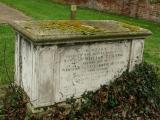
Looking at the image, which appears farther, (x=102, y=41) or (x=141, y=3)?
(x=141, y=3)

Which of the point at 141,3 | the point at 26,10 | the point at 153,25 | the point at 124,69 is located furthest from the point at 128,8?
the point at 124,69

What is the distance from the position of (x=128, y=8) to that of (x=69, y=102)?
36.8 feet

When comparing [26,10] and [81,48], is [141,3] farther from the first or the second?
[81,48]

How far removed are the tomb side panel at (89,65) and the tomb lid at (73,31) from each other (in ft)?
0.56

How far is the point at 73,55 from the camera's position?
520 centimetres

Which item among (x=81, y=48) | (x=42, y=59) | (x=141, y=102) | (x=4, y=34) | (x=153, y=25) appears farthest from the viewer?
(x=153, y=25)

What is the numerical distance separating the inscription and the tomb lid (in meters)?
0.19

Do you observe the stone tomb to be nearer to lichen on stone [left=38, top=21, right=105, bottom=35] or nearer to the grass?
lichen on stone [left=38, top=21, right=105, bottom=35]

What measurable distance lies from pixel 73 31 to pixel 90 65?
Result: 0.64 meters

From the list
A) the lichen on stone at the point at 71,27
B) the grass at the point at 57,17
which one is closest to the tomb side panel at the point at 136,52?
the lichen on stone at the point at 71,27

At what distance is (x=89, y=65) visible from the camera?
5430mm

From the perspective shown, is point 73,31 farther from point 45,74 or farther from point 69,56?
point 45,74

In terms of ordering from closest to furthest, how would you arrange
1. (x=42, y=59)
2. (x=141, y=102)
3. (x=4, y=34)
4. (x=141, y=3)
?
(x=42, y=59), (x=141, y=102), (x=4, y=34), (x=141, y=3)

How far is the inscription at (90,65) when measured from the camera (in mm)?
5191
